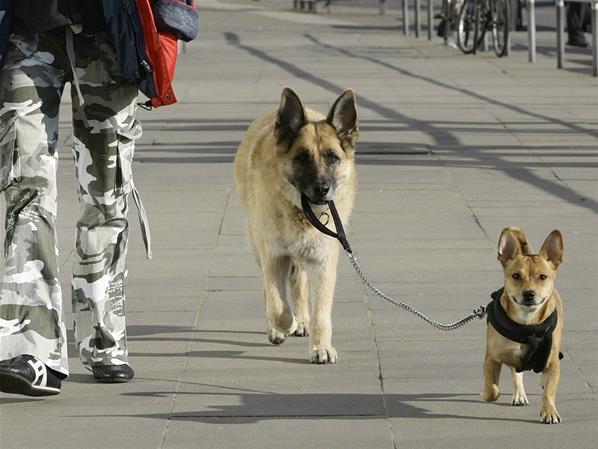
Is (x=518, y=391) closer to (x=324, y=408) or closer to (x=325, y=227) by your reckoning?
(x=324, y=408)

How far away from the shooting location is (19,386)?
5.50m

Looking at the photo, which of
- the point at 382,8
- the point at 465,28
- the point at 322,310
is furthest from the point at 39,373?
the point at 382,8

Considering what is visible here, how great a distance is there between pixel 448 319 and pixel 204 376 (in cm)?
142

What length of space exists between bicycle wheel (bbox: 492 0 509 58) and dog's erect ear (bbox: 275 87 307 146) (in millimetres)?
16122

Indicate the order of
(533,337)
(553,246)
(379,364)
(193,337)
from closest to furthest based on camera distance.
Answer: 1. (533,337)
2. (553,246)
3. (379,364)
4. (193,337)

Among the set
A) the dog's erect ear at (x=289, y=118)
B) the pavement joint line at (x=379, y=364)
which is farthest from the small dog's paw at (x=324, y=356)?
the dog's erect ear at (x=289, y=118)

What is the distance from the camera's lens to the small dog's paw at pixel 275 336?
6637 millimetres

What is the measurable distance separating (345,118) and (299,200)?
40cm

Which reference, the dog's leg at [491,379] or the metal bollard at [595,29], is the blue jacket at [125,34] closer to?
the dog's leg at [491,379]

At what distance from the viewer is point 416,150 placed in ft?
42.6

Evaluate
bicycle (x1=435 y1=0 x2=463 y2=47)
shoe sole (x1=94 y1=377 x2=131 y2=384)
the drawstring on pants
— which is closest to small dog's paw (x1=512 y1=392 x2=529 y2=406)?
shoe sole (x1=94 y1=377 x2=131 y2=384)

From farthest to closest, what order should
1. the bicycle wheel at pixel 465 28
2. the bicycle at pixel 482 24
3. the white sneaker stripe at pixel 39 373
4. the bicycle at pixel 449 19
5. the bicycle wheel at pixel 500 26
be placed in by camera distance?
the bicycle at pixel 449 19, the bicycle wheel at pixel 465 28, the bicycle at pixel 482 24, the bicycle wheel at pixel 500 26, the white sneaker stripe at pixel 39 373

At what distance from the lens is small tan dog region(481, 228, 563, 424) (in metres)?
5.21

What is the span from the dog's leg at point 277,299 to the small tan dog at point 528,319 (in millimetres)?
1416
